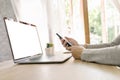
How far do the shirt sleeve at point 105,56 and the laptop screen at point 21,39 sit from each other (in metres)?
0.37

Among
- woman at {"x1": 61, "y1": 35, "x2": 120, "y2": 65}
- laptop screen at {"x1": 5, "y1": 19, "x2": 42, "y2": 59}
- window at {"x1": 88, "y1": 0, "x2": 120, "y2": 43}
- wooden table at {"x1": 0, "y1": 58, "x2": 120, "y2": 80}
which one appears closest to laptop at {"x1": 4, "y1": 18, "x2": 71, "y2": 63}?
Result: laptop screen at {"x1": 5, "y1": 19, "x2": 42, "y2": 59}

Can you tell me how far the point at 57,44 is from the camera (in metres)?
2.23

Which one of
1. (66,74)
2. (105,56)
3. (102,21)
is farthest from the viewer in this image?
(102,21)

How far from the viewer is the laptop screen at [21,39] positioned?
38.5 inches

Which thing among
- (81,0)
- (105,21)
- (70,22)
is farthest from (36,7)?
(105,21)

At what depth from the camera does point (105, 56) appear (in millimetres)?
904

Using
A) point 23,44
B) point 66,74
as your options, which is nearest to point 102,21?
point 23,44

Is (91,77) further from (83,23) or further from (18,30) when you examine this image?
(83,23)

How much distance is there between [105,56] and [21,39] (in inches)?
19.8

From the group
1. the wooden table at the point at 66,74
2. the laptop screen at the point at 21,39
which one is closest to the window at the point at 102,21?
the laptop screen at the point at 21,39

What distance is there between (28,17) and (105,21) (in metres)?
1.04

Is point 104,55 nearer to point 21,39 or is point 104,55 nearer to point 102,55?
point 102,55

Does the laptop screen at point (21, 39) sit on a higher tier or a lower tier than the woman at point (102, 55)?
higher

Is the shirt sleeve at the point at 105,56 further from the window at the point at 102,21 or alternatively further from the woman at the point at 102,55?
the window at the point at 102,21
